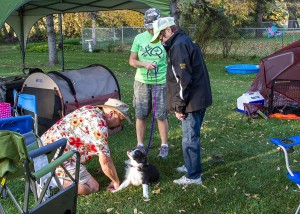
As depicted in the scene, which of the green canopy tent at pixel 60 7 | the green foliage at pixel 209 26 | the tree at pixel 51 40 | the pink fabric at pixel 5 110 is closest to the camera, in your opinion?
the pink fabric at pixel 5 110

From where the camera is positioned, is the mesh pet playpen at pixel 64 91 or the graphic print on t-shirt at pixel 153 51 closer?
the graphic print on t-shirt at pixel 153 51

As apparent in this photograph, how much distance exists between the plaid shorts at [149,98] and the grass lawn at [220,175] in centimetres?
60

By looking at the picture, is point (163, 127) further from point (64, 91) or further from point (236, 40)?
point (236, 40)

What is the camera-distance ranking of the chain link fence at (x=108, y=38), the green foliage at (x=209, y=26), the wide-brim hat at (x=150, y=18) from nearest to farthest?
1. the wide-brim hat at (x=150, y=18)
2. the green foliage at (x=209, y=26)
3. the chain link fence at (x=108, y=38)

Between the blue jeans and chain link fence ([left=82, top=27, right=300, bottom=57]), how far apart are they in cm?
1350

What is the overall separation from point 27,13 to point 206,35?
30.3ft

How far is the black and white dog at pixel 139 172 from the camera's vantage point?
13.7 feet

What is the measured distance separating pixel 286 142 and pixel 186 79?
106cm

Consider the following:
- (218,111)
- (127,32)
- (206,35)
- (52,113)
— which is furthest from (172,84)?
(127,32)

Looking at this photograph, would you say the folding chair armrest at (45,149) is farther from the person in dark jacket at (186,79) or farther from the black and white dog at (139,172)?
the person in dark jacket at (186,79)

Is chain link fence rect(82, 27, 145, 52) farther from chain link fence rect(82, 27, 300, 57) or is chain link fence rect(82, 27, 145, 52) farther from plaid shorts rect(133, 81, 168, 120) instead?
plaid shorts rect(133, 81, 168, 120)

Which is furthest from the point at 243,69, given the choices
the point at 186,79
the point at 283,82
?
the point at 186,79

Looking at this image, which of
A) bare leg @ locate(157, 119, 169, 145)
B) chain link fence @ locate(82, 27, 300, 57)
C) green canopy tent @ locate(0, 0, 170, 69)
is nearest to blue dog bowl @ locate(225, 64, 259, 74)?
chain link fence @ locate(82, 27, 300, 57)

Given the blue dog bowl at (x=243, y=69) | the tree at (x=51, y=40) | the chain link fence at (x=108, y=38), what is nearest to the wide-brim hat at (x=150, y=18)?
the blue dog bowl at (x=243, y=69)
